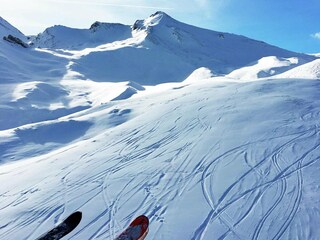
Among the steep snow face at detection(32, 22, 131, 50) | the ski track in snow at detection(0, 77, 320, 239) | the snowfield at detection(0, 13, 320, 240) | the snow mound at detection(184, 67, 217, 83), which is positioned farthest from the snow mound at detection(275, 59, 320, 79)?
the steep snow face at detection(32, 22, 131, 50)

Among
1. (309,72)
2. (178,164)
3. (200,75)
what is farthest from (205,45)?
(178,164)

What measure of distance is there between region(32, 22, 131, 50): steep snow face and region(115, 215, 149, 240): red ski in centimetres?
4664

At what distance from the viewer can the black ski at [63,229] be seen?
237 inches

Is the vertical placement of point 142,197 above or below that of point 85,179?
below

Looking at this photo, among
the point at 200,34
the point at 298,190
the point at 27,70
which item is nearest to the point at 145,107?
the point at 298,190

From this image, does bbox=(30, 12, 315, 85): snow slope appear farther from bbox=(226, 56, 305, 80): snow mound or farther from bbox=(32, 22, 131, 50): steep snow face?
bbox=(226, 56, 305, 80): snow mound

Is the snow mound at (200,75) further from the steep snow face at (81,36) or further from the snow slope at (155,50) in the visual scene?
the steep snow face at (81,36)

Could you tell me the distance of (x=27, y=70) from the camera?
105ft

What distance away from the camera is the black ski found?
601 cm

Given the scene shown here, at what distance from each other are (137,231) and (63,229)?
1415 mm

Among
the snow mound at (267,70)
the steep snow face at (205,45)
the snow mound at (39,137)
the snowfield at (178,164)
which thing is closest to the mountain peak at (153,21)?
the steep snow face at (205,45)

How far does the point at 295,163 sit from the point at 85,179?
515cm

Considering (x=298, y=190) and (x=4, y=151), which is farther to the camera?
(x=4, y=151)

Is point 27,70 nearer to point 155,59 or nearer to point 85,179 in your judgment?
point 155,59
